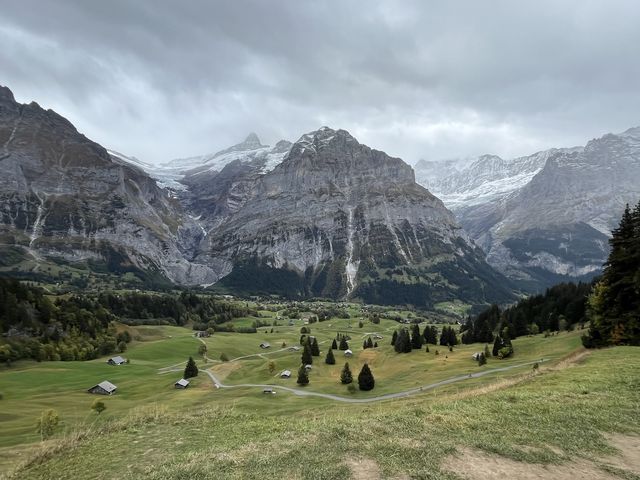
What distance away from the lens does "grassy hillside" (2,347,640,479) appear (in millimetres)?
16078

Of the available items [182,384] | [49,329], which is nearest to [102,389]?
[182,384]

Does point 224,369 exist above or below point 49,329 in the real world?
below

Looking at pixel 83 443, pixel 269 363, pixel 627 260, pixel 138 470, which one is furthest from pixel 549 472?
pixel 269 363

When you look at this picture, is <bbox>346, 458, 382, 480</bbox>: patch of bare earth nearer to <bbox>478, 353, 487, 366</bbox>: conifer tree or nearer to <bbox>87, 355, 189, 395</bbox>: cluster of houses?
<bbox>478, 353, 487, 366</bbox>: conifer tree

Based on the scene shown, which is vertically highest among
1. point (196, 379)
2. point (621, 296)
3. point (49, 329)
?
point (621, 296)

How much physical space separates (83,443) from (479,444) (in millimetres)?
18991

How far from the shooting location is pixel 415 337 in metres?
117

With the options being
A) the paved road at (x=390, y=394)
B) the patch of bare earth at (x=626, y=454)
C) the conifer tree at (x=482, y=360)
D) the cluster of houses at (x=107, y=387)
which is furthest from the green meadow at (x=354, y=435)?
the cluster of houses at (x=107, y=387)

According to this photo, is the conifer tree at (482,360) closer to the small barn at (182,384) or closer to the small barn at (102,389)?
the small barn at (182,384)

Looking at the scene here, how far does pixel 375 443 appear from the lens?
1798 cm

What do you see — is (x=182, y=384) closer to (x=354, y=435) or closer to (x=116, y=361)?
(x=116, y=361)

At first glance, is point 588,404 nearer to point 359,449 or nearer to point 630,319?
point 359,449

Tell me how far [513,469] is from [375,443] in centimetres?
535

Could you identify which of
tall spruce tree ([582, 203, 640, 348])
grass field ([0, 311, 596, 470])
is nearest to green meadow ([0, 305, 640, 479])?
tall spruce tree ([582, 203, 640, 348])
